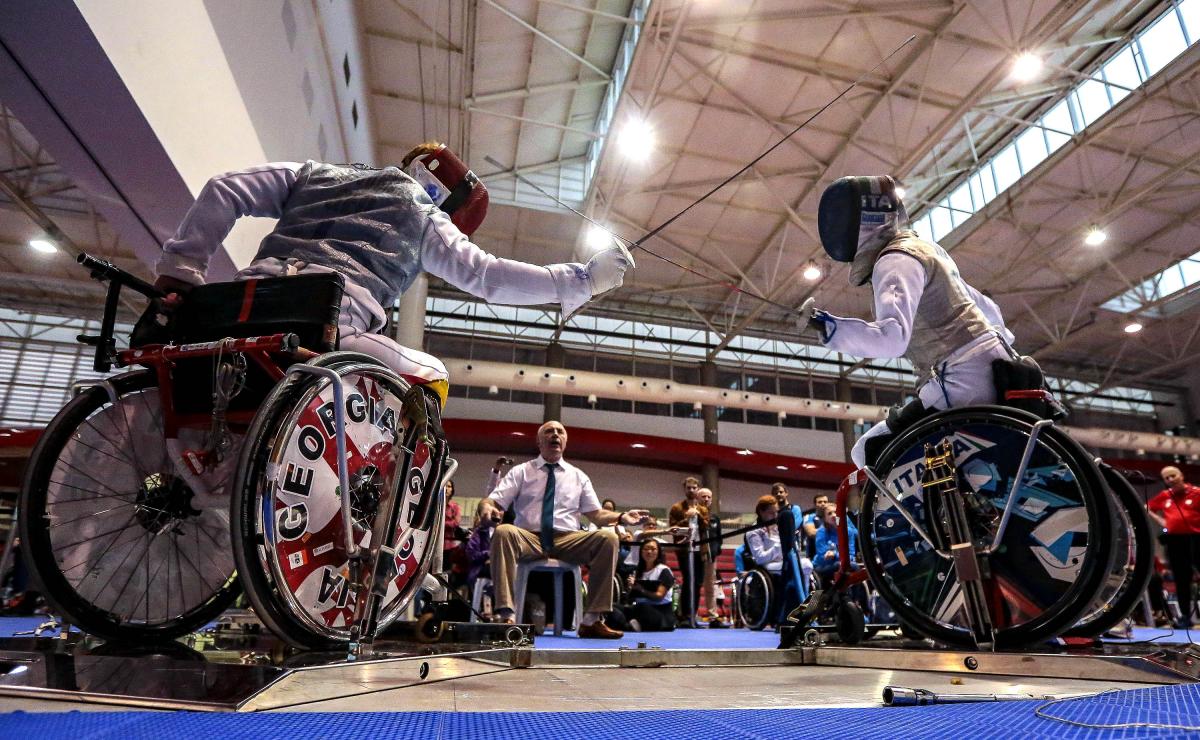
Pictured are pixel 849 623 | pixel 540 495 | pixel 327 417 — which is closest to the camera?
pixel 327 417

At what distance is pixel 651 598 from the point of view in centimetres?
545

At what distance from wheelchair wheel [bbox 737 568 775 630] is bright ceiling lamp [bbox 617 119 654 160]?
5420 millimetres

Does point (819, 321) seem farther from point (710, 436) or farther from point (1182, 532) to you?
point (710, 436)

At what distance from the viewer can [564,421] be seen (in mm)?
17281

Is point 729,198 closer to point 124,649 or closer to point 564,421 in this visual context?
point 564,421

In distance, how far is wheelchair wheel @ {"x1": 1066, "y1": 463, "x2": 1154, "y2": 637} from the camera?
75.5 inches

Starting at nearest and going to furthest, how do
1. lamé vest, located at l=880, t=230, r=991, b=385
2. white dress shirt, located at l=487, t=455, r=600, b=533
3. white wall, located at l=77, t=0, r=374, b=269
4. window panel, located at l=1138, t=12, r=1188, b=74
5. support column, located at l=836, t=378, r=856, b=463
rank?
lamé vest, located at l=880, t=230, r=991, b=385, white wall, located at l=77, t=0, r=374, b=269, white dress shirt, located at l=487, t=455, r=600, b=533, window panel, located at l=1138, t=12, r=1188, b=74, support column, located at l=836, t=378, r=856, b=463

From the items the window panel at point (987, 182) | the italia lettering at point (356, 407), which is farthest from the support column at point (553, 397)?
the italia lettering at point (356, 407)

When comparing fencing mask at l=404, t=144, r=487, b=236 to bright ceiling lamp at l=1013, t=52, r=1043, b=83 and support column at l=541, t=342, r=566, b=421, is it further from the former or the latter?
support column at l=541, t=342, r=566, b=421

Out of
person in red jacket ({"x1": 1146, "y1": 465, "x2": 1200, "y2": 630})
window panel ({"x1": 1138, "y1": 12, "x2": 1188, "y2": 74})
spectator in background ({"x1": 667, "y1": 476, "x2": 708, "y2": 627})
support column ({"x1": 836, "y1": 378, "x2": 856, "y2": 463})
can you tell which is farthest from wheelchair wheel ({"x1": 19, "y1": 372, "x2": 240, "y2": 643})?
support column ({"x1": 836, "y1": 378, "x2": 856, "y2": 463})

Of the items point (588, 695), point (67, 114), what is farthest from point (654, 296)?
point (588, 695)

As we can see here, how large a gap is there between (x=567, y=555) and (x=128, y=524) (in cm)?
261

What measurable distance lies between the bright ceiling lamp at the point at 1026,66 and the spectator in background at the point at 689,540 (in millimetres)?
6330

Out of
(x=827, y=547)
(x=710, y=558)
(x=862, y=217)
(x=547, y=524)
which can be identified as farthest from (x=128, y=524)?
(x=710, y=558)
